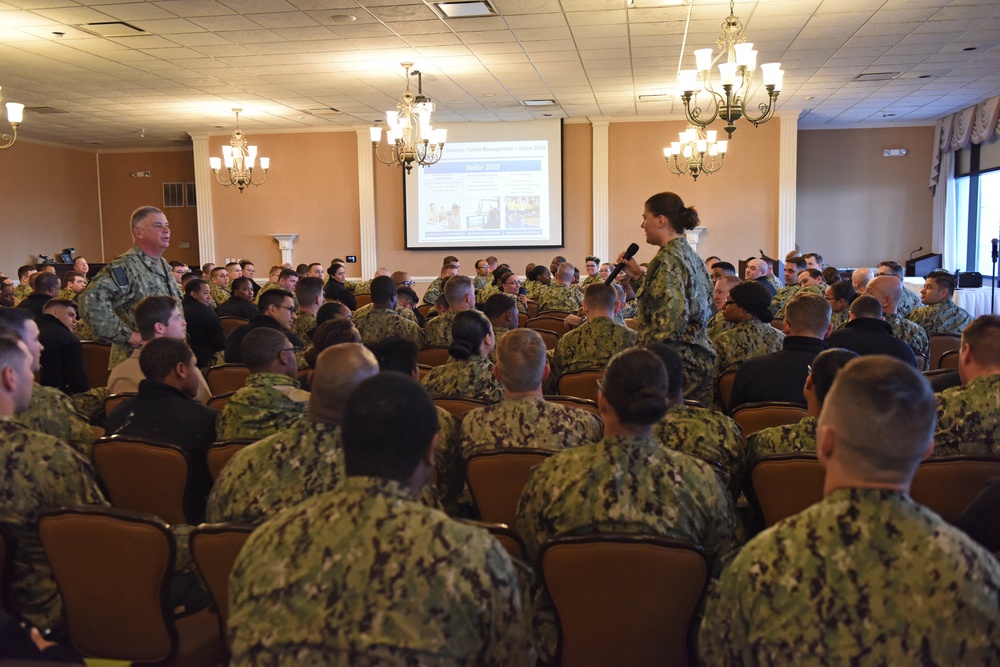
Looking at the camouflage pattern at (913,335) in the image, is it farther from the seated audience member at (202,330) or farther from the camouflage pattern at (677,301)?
the seated audience member at (202,330)

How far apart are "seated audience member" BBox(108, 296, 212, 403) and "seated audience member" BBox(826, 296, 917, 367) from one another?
3523mm

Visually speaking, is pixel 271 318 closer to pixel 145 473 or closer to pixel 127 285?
pixel 127 285

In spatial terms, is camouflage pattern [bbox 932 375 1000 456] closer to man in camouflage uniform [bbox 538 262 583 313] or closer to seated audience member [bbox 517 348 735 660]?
seated audience member [bbox 517 348 735 660]

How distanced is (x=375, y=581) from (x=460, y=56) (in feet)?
29.1

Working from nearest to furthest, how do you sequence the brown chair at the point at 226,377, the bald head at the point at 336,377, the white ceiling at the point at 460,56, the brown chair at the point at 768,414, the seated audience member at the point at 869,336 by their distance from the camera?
the bald head at the point at 336,377, the brown chair at the point at 768,414, the seated audience member at the point at 869,336, the brown chair at the point at 226,377, the white ceiling at the point at 460,56

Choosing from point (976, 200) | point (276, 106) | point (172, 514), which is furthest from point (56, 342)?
point (976, 200)

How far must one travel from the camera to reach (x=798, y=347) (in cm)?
404

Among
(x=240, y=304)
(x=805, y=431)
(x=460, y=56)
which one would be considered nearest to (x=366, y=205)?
(x=460, y=56)

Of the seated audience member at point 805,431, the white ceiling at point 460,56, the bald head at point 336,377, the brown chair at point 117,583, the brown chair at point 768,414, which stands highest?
the white ceiling at point 460,56

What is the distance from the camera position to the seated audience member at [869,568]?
53.3 inches

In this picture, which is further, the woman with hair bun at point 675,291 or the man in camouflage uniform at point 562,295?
the man in camouflage uniform at point 562,295

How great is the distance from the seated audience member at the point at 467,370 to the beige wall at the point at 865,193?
13546 millimetres

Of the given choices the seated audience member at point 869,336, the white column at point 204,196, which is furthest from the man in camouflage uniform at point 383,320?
the white column at point 204,196

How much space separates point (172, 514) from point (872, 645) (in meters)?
2.48
